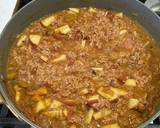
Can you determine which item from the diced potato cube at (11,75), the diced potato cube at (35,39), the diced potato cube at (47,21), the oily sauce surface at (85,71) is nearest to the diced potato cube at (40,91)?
the oily sauce surface at (85,71)

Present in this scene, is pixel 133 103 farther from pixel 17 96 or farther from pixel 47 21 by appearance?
pixel 47 21

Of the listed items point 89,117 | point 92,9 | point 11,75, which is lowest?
point 11,75

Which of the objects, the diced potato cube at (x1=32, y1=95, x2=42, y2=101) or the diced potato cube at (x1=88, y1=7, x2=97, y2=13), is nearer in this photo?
the diced potato cube at (x1=32, y1=95, x2=42, y2=101)

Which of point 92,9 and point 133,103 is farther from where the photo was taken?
point 92,9

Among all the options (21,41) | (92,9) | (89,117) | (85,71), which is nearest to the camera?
(89,117)

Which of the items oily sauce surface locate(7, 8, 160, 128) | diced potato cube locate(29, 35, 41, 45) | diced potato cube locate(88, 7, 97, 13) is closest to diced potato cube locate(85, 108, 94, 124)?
oily sauce surface locate(7, 8, 160, 128)

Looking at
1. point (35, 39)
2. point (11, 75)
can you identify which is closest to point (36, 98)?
point (11, 75)

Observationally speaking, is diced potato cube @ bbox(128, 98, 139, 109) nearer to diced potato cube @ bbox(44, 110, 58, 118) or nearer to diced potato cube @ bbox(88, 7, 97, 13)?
diced potato cube @ bbox(44, 110, 58, 118)
